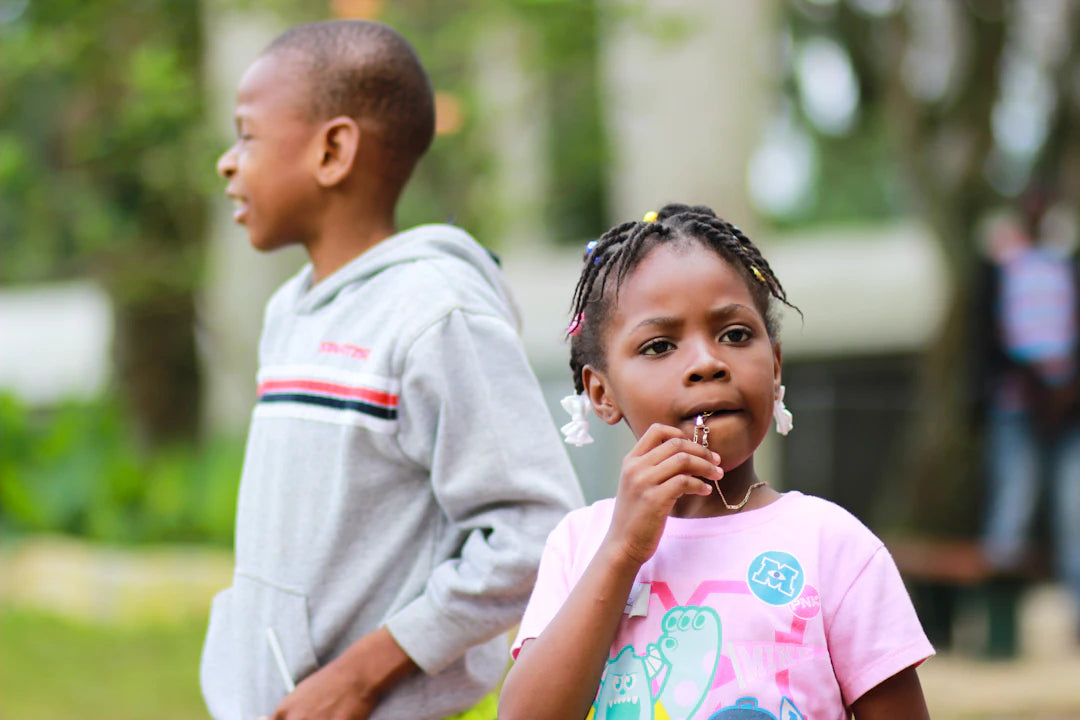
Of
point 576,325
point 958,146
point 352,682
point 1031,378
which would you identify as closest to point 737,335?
point 576,325

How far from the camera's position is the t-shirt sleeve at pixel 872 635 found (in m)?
1.84

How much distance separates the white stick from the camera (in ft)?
7.68

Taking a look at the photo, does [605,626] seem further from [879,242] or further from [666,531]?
[879,242]

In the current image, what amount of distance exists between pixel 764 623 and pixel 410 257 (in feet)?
3.08

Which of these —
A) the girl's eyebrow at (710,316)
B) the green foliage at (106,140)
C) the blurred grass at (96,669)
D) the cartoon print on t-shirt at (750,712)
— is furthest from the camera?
the green foliage at (106,140)

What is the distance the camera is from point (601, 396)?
207cm

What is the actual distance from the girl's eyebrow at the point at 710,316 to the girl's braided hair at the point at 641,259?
6 centimetres

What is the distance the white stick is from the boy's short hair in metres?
0.86

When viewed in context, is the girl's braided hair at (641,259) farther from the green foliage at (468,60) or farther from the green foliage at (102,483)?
the green foliage at (102,483)

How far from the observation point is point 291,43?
260 cm

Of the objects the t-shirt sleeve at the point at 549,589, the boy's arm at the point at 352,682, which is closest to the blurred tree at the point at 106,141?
the boy's arm at the point at 352,682

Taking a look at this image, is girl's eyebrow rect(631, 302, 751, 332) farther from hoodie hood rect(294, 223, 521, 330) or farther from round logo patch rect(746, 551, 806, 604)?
hoodie hood rect(294, 223, 521, 330)

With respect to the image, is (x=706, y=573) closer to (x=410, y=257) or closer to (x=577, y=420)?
(x=577, y=420)

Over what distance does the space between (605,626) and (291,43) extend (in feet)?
4.20
